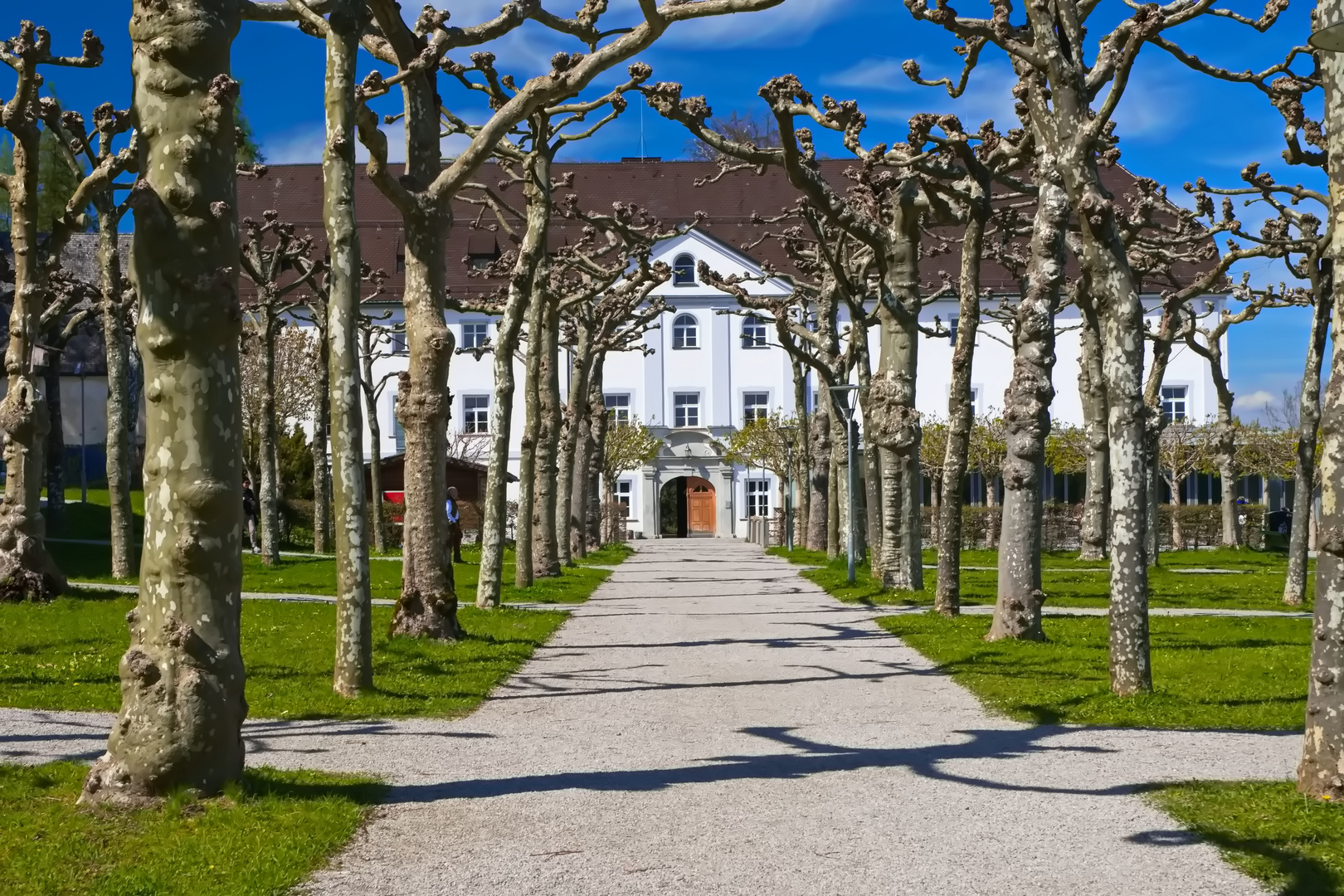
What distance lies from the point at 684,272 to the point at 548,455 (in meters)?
39.8

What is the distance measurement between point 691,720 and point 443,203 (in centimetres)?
582

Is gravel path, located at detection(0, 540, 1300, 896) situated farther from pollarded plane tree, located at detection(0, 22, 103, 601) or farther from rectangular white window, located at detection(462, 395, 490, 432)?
rectangular white window, located at detection(462, 395, 490, 432)

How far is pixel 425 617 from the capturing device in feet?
46.6

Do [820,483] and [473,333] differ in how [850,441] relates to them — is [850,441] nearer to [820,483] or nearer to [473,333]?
[820,483]

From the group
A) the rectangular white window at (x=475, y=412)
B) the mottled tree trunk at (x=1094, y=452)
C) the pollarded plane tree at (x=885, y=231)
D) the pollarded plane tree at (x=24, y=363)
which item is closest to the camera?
the pollarded plane tree at (x=885, y=231)

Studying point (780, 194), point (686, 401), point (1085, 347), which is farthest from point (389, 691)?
point (780, 194)

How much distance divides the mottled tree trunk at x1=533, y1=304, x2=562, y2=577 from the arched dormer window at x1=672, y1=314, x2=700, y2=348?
40.6 metres

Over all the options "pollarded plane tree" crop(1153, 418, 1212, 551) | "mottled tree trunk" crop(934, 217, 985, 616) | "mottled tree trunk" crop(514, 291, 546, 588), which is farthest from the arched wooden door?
"mottled tree trunk" crop(934, 217, 985, 616)

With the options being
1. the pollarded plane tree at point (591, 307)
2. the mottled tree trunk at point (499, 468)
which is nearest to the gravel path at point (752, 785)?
the mottled tree trunk at point (499, 468)

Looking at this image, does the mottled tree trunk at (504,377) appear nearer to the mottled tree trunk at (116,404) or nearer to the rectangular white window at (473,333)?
the mottled tree trunk at (116,404)

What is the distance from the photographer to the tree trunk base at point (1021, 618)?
14242 mm

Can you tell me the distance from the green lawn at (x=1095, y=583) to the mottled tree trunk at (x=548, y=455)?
446 cm

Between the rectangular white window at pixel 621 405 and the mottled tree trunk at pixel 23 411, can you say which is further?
the rectangular white window at pixel 621 405

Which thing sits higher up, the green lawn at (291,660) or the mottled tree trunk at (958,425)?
the mottled tree trunk at (958,425)
